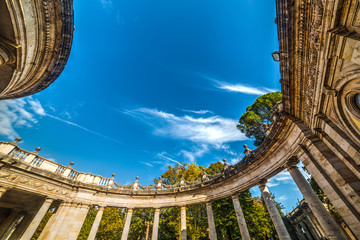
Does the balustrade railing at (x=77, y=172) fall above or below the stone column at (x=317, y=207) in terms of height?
above

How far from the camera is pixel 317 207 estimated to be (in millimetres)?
7852

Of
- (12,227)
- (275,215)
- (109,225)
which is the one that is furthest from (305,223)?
(12,227)

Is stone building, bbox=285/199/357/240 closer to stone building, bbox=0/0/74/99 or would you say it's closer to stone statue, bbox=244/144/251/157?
stone statue, bbox=244/144/251/157

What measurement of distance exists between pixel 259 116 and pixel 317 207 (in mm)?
15856

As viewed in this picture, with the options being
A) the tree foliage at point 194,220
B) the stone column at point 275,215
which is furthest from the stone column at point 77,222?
the stone column at point 275,215

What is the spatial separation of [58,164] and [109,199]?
7156mm

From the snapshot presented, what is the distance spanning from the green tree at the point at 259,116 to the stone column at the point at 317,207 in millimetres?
12129

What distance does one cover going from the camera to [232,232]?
57.9 ft

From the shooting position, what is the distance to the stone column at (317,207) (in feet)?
22.6

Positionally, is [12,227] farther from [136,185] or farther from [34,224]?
[136,185]

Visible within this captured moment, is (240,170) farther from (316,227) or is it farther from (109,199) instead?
(316,227)

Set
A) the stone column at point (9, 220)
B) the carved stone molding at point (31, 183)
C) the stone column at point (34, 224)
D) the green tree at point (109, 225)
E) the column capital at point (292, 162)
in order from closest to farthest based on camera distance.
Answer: the column capital at point (292, 162) < the stone column at point (34, 224) < the carved stone molding at point (31, 183) < the stone column at point (9, 220) < the green tree at point (109, 225)

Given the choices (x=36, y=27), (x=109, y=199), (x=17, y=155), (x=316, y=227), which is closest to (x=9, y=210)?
(x=17, y=155)

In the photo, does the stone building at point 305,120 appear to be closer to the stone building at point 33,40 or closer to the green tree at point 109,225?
the stone building at point 33,40
